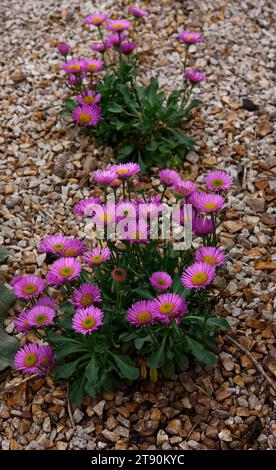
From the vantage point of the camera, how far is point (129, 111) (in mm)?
3789

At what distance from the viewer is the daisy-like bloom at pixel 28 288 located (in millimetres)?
2539

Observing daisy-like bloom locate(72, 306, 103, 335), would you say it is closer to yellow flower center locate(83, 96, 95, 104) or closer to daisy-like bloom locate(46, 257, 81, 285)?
daisy-like bloom locate(46, 257, 81, 285)

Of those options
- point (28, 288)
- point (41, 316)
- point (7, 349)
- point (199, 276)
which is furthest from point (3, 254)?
point (199, 276)

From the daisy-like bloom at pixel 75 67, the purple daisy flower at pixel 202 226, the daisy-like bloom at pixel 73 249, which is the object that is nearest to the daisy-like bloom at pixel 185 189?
the purple daisy flower at pixel 202 226

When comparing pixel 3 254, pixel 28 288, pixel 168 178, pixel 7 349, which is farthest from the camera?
pixel 3 254

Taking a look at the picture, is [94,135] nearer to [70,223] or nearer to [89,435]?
[70,223]

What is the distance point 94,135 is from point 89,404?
5.70ft

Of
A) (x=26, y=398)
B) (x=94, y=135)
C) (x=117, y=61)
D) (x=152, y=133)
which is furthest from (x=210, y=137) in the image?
(x=26, y=398)

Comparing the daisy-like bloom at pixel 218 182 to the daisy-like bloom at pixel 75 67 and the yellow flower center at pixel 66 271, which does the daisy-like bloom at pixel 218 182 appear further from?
the daisy-like bloom at pixel 75 67

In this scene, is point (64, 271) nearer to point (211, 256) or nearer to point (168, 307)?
point (168, 307)

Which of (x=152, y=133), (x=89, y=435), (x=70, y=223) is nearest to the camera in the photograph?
(x=89, y=435)

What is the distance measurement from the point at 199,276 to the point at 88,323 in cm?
43

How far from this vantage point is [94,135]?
3816mm

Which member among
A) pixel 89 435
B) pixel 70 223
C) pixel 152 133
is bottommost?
pixel 89 435
